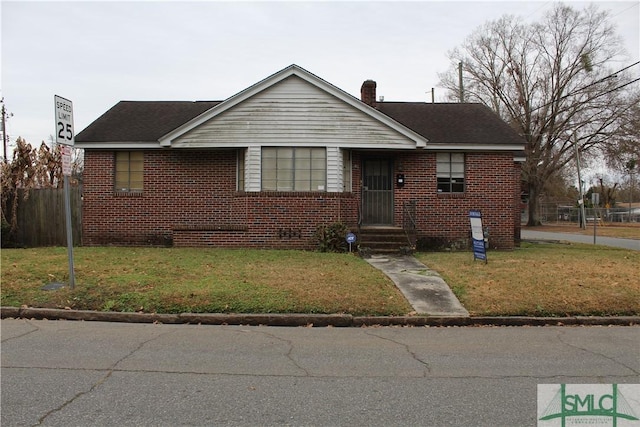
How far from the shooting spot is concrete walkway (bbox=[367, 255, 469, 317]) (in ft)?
25.8

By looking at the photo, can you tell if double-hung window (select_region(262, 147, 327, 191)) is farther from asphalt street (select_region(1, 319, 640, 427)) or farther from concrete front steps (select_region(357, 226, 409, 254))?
asphalt street (select_region(1, 319, 640, 427))

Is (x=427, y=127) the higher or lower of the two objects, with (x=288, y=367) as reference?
higher

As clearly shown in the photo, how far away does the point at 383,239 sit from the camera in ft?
47.0

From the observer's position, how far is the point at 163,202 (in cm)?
1526


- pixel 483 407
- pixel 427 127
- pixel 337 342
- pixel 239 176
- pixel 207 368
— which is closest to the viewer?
pixel 483 407

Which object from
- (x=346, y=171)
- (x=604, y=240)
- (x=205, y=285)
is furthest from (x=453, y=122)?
(x=604, y=240)

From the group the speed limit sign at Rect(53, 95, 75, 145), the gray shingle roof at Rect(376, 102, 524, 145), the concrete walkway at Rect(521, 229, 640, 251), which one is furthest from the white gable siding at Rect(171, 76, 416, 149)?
the concrete walkway at Rect(521, 229, 640, 251)

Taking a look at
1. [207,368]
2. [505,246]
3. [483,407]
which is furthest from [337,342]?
[505,246]

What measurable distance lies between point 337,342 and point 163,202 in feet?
34.5

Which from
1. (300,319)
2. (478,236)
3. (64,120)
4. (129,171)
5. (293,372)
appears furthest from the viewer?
(129,171)

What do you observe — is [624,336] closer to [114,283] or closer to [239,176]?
[114,283]

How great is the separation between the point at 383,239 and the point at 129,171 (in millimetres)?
8336

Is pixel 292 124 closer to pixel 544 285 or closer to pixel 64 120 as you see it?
pixel 64 120

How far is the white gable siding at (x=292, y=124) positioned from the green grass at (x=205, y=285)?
4213 mm
